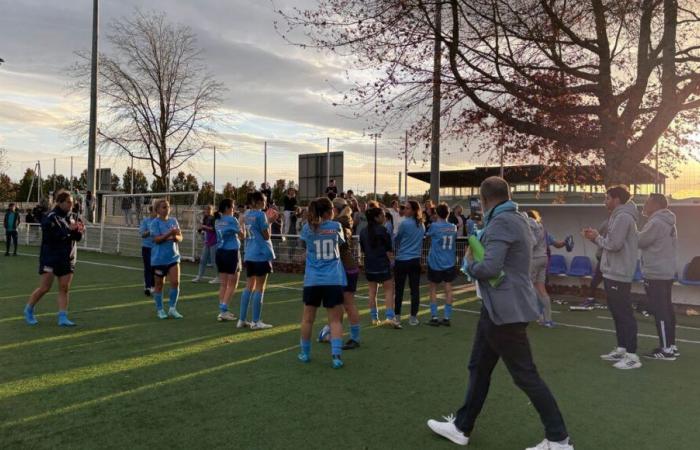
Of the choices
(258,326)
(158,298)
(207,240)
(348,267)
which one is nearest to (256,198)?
(348,267)

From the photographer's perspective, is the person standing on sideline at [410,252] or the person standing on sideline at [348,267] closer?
the person standing on sideline at [348,267]

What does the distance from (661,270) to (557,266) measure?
19.8 ft

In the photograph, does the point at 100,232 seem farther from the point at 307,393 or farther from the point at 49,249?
the point at 307,393

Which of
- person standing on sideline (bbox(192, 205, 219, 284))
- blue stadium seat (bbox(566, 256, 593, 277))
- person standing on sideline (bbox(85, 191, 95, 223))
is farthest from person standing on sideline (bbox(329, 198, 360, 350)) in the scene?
person standing on sideline (bbox(85, 191, 95, 223))

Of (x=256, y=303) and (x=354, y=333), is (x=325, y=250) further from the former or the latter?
(x=256, y=303)

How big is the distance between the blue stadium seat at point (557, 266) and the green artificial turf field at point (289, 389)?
3.85 metres

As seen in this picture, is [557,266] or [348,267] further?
[557,266]

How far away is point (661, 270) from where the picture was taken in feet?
20.4

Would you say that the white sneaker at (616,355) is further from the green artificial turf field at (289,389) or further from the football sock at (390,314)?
the football sock at (390,314)

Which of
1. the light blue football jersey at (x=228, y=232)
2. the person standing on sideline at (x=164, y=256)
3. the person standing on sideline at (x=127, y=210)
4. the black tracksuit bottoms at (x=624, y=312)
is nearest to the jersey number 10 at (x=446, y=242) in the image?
the black tracksuit bottoms at (x=624, y=312)

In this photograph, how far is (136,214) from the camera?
19.1 m

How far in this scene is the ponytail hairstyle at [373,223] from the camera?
7.68m

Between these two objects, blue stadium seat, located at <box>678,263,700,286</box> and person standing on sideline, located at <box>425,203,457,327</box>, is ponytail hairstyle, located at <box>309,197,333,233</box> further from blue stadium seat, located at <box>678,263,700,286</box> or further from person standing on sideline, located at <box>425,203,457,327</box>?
blue stadium seat, located at <box>678,263,700,286</box>

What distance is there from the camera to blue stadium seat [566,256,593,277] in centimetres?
1181
